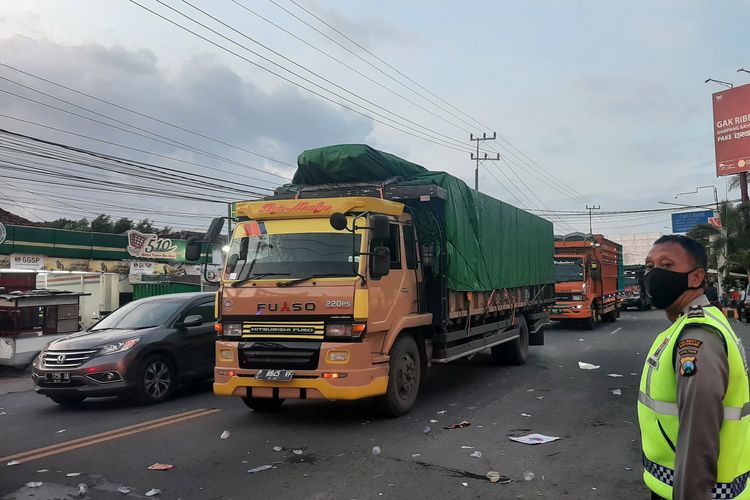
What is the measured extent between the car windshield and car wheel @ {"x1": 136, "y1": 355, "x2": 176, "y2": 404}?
687 millimetres

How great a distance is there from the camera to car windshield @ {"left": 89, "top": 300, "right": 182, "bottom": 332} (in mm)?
9117

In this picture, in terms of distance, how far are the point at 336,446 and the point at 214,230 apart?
131 inches

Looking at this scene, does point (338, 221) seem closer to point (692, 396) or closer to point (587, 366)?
point (692, 396)

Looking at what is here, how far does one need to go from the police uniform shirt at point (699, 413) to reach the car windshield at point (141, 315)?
8.33 meters

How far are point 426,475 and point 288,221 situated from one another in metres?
3.48

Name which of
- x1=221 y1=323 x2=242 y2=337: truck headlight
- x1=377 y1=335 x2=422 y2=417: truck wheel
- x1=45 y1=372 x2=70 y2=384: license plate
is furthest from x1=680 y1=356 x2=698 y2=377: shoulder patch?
x1=45 y1=372 x2=70 y2=384: license plate

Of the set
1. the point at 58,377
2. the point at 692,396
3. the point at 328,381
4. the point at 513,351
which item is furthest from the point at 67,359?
the point at 692,396

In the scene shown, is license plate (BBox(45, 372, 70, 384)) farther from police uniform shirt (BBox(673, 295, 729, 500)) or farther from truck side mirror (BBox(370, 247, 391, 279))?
police uniform shirt (BBox(673, 295, 729, 500))

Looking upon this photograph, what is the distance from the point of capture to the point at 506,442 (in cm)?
614

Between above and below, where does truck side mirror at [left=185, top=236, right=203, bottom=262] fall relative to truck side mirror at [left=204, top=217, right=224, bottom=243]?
below

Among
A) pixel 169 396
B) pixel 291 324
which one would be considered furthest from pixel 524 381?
pixel 169 396

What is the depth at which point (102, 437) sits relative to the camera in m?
6.63

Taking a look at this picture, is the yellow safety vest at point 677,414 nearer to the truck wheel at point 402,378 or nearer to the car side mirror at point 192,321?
the truck wheel at point 402,378

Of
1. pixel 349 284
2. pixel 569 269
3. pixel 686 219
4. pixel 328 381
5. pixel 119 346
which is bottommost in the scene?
pixel 328 381
